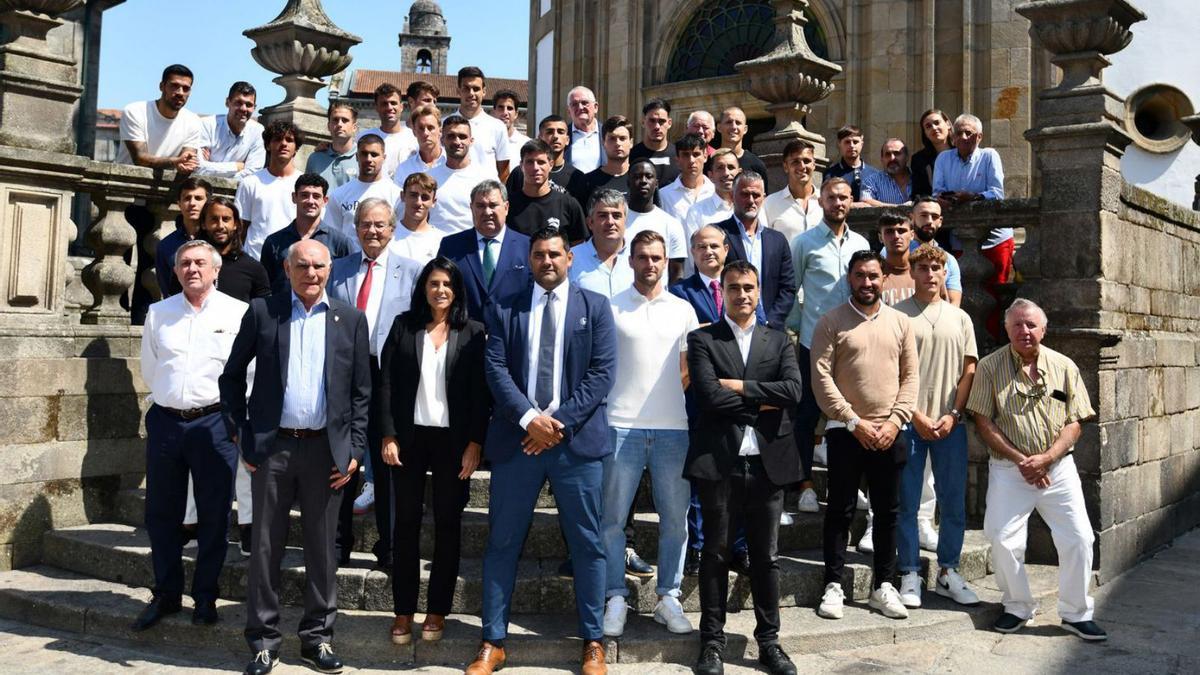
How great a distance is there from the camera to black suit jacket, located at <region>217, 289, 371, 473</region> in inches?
190

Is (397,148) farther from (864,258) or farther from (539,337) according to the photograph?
(864,258)

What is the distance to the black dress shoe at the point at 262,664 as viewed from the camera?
475 cm

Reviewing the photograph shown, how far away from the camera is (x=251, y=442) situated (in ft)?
15.8

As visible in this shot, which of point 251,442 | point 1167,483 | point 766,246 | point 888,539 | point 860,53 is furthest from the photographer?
point 860,53

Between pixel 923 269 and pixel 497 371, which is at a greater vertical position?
pixel 923 269

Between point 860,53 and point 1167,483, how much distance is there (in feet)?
26.5

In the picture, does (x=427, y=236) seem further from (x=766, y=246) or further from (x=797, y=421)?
(x=797, y=421)

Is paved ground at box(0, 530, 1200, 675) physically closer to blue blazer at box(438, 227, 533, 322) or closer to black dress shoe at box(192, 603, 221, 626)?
black dress shoe at box(192, 603, 221, 626)

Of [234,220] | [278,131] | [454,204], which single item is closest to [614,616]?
[454,204]

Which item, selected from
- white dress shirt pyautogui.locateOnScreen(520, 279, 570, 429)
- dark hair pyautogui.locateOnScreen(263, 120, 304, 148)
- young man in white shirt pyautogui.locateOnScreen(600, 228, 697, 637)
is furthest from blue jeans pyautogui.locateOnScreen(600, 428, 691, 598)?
dark hair pyautogui.locateOnScreen(263, 120, 304, 148)

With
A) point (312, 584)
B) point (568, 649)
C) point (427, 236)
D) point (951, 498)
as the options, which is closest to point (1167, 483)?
point (951, 498)

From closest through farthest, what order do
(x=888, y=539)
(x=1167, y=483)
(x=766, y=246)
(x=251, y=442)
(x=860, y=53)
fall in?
(x=251, y=442) → (x=888, y=539) → (x=766, y=246) → (x=1167, y=483) → (x=860, y=53)

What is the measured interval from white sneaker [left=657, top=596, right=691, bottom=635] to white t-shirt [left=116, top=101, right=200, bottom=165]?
173 inches

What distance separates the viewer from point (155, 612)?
5.25m
